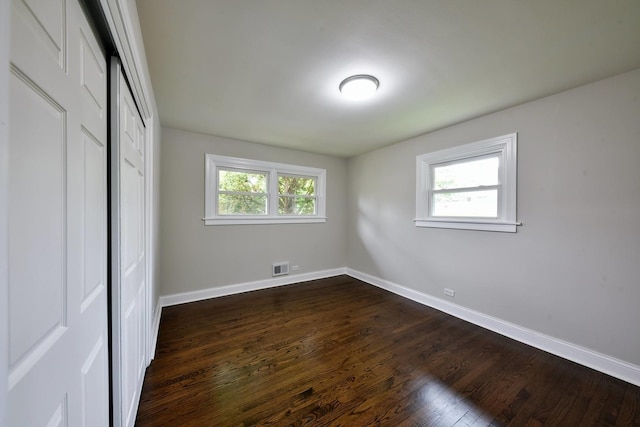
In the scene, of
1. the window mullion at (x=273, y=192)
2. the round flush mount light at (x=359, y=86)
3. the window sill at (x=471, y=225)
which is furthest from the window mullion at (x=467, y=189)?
the window mullion at (x=273, y=192)

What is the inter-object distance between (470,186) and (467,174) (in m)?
0.17

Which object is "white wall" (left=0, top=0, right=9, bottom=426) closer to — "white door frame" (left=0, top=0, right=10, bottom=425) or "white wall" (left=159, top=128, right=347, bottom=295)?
"white door frame" (left=0, top=0, right=10, bottom=425)

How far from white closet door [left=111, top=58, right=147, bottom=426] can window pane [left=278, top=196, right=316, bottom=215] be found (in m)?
2.51

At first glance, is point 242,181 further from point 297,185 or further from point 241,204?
point 297,185

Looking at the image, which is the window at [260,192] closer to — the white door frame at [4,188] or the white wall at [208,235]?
the white wall at [208,235]

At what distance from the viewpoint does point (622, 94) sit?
6.31 feet

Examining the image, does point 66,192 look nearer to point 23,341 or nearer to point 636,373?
point 23,341

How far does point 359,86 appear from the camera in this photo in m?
2.05

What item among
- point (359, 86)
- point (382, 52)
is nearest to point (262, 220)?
point (359, 86)

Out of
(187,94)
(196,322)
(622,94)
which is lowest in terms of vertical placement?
(196,322)

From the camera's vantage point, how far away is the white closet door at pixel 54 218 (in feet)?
1.69

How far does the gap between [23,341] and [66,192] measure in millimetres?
417

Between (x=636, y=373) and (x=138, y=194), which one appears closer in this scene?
(x=138, y=194)

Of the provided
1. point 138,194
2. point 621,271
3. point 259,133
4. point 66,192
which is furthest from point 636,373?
point 259,133
